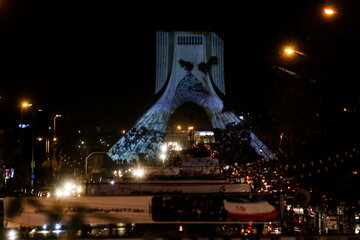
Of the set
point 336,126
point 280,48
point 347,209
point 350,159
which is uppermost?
point 280,48

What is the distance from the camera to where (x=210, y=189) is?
51.1 ft

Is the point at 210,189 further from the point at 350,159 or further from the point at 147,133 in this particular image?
the point at 147,133

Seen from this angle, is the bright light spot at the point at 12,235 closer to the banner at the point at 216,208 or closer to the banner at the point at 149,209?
the banner at the point at 149,209

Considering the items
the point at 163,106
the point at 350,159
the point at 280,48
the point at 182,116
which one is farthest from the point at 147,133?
the point at 350,159

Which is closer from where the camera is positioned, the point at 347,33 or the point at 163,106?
the point at 347,33

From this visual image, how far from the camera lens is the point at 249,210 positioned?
1216 centimetres

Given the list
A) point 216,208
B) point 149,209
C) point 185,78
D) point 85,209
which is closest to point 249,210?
point 216,208

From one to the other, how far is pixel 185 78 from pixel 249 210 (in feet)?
244

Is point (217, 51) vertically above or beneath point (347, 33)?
above

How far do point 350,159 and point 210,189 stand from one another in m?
4.07

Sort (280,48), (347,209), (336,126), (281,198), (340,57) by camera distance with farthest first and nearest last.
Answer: (280,48) → (347,209) → (336,126) → (340,57) → (281,198)

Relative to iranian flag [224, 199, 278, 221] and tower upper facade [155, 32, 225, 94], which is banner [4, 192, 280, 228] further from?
tower upper facade [155, 32, 225, 94]

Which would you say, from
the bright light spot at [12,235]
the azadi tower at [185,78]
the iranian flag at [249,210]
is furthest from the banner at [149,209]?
the azadi tower at [185,78]

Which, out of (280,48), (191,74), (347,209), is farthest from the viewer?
(191,74)
